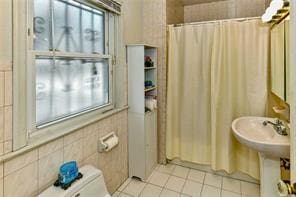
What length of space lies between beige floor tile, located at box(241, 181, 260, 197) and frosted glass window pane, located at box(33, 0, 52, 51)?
2349 millimetres

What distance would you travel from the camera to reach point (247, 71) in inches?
88.3

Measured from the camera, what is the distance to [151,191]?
2188mm

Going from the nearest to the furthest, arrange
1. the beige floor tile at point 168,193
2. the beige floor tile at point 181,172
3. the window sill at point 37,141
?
the window sill at point 37,141 < the beige floor tile at point 168,193 < the beige floor tile at point 181,172

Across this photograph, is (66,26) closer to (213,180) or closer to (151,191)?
(151,191)

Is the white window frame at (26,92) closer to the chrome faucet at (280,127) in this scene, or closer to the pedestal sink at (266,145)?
the pedestal sink at (266,145)

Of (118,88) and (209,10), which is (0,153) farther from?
(209,10)

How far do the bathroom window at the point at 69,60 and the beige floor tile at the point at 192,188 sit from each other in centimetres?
125

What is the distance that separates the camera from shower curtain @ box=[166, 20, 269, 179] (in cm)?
222

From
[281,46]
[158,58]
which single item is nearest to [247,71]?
[281,46]

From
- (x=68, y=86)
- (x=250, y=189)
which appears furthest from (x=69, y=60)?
(x=250, y=189)

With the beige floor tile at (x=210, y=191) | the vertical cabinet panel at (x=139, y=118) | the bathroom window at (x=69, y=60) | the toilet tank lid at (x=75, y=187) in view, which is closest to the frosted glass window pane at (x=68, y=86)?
the bathroom window at (x=69, y=60)

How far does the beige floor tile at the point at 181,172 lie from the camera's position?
8.20 ft

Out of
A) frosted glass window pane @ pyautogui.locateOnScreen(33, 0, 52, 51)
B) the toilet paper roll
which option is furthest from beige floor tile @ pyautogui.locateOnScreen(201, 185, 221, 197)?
frosted glass window pane @ pyautogui.locateOnScreen(33, 0, 52, 51)

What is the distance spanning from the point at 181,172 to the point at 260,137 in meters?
1.09
